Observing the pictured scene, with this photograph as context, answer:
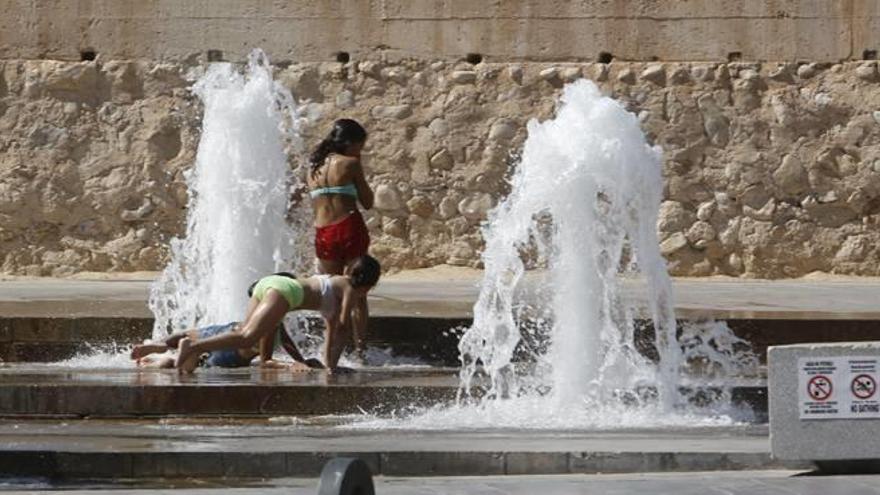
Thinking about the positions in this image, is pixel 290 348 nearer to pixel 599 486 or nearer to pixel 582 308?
pixel 582 308

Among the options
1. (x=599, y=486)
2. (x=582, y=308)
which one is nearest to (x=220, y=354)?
(x=582, y=308)

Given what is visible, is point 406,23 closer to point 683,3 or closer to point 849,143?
point 683,3

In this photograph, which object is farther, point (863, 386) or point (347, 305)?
point (347, 305)

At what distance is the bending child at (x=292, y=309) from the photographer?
8.81 metres

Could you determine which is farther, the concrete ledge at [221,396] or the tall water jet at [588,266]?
the tall water jet at [588,266]

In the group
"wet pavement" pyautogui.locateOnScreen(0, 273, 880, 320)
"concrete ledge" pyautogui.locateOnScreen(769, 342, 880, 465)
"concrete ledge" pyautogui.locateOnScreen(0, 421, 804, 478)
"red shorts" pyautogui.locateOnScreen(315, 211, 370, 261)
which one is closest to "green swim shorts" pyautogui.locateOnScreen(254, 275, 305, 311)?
"red shorts" pyautogui.locateOnScreen(315, 211, 370, 261)

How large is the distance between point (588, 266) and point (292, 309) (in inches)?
48.5

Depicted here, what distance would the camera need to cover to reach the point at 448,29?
48.5ft

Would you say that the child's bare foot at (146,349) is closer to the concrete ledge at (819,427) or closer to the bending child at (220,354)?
the bending child at (220,354)

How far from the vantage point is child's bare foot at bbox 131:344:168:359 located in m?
9.12

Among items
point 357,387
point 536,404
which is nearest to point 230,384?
point 357,387

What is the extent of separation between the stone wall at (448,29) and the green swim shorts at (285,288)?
6.08m

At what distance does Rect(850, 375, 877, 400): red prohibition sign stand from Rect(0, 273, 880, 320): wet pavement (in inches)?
139

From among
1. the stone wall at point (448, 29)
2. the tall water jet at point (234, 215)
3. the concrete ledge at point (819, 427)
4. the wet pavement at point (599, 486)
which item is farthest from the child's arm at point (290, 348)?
the stone wall at point (448, 29)
